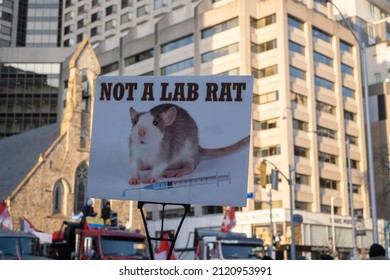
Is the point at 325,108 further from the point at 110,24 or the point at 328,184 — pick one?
the point at 110,24

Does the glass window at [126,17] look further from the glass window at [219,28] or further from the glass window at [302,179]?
the glass window at [302,179]

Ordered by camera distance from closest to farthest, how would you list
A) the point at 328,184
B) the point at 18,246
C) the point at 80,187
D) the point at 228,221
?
the point at 18,246, the point at 228,221, the point at 80,187, the point at 328,184

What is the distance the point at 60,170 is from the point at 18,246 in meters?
32.5

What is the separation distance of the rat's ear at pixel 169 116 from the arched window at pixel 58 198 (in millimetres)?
40492

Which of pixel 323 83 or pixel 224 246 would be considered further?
pixel 323 83

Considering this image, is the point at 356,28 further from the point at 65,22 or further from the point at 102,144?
the point at 102,144

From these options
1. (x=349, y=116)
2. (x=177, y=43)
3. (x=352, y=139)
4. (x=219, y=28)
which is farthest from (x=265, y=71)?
(x=352, y=139)

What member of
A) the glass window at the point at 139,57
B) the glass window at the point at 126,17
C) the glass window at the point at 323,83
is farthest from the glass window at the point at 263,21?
the glass window at the point at 126,17

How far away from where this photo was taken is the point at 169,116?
6555 millimetres

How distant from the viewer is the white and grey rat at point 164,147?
655cm

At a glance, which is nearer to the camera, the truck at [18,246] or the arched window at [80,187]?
the truck at [18,246]

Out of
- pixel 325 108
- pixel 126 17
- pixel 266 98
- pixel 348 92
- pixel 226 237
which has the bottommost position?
pixel 226 237

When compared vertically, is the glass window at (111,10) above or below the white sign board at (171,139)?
above
